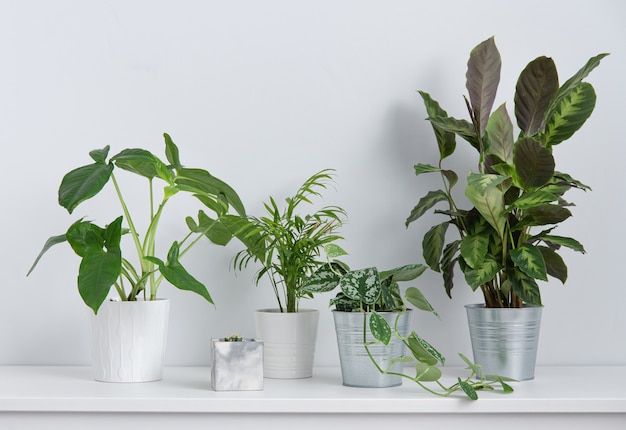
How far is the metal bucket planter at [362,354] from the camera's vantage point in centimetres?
127

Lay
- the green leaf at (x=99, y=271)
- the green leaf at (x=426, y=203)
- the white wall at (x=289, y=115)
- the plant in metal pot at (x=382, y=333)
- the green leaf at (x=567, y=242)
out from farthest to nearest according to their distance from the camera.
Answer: the white wall at (x=289, y=115), the green leaf at (x=426, y=203), the green leaf at (x=567, y=242), the plant in metal pot at (x=382, y=333), the green leaf at (x=99, y=271)

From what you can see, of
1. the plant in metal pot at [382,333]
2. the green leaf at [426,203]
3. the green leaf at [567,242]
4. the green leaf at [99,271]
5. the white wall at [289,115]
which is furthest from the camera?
the white wall at [289,115]

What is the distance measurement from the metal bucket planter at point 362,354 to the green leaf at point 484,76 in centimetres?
45

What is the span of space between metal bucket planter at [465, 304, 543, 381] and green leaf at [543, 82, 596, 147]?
1.13 ft

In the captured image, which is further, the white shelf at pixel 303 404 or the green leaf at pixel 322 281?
the green leaf at pixel 322 281

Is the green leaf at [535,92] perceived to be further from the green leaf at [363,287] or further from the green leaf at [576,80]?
the green leaf at [363,287]

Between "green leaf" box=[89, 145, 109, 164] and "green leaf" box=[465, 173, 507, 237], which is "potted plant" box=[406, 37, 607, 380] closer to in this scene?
"green leaf" box=[465, 173, 507, 237]

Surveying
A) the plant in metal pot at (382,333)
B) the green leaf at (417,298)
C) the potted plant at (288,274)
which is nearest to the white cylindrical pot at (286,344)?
the potted plant at (288,274)

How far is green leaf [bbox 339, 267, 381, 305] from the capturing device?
1.25m

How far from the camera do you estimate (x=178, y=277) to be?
1205mm

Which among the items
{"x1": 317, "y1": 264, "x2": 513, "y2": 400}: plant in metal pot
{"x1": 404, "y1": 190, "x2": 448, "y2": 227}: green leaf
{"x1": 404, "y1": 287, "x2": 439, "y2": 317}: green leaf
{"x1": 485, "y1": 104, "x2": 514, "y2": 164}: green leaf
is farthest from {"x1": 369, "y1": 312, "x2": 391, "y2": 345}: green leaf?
{"x1": 485, "y1": 104, "x2": 514, "y2": 164}: green leaf

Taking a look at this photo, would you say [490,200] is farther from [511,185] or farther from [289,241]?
[289,241]

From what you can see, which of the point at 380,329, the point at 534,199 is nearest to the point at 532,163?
the point at 534,199

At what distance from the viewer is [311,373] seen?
142 cm
